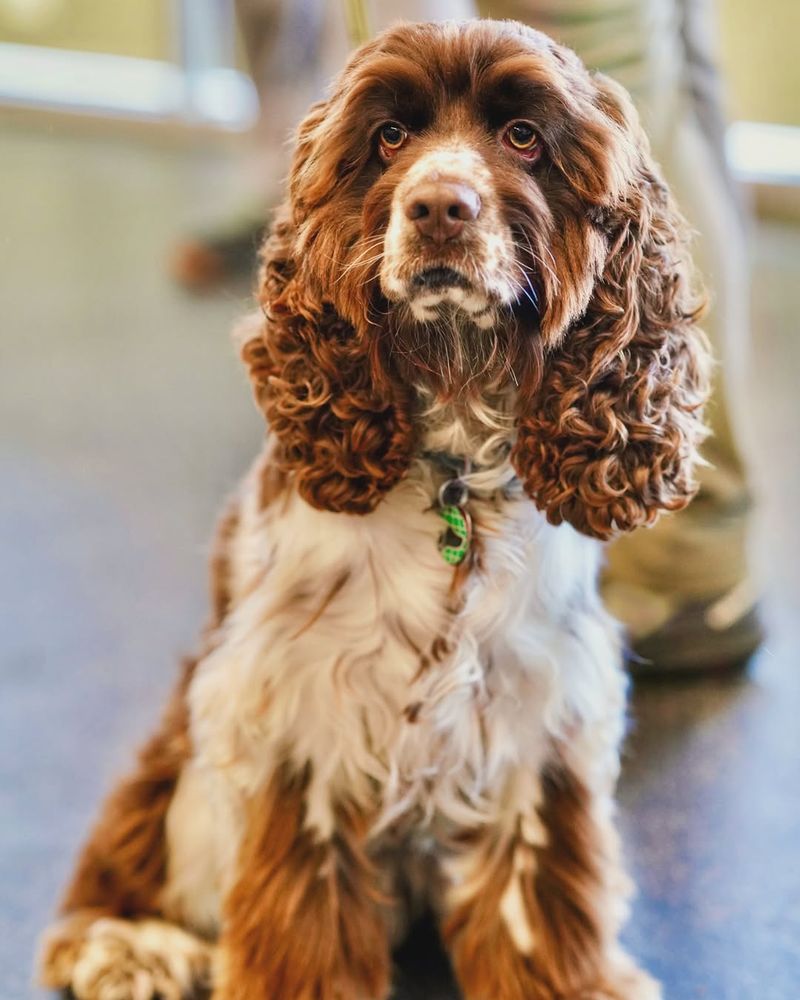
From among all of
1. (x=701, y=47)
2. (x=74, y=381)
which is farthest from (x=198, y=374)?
(x=701, y=47)

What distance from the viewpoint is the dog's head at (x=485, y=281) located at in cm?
140

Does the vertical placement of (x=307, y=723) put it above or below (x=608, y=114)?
below

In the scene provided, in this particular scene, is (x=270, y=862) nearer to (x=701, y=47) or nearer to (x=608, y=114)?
(x=608, y=114)

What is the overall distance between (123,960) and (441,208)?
1.14 m

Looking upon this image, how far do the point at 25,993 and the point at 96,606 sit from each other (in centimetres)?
111

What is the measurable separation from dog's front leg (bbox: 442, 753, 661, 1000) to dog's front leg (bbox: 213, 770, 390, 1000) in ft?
0.52

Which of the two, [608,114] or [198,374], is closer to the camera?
[608,114]

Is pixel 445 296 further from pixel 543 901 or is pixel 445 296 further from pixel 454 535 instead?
pixel 543 901

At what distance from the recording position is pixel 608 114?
1.47 metres

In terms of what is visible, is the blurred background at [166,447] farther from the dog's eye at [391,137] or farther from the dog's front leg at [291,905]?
the dog's eye at [391,137]

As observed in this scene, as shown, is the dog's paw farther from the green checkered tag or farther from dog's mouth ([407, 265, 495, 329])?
dog's mouth ([407, 265, 495, 329])

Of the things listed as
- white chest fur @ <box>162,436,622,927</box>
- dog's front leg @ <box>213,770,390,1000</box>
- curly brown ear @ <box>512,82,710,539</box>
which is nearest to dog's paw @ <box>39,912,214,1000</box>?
dog's front leg @ <box>213,770,390,1000</box>

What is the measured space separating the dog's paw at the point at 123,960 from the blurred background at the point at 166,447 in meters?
0.08

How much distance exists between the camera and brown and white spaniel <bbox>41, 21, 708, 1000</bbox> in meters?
1.43
